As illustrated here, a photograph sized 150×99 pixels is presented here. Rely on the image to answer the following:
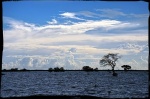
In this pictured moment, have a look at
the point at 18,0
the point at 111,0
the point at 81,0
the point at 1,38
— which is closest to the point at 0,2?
the point at 18,0

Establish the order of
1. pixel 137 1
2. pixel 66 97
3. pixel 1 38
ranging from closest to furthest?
pixel 1 38 → pixel 137 1 → pixel 66 97

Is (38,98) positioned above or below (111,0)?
below

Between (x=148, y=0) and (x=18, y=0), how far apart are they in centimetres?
306

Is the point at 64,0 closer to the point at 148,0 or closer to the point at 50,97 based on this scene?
the point at 148,0

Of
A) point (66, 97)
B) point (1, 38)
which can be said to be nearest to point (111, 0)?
point (1, 38)

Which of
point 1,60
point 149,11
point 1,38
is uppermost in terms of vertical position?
point 149,11

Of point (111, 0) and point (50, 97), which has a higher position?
point (111, 0)

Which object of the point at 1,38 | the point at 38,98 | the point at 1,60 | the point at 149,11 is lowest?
the point at 38,98

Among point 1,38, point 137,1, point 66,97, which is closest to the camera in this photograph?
point 1,38

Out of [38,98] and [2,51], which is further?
[38,98]

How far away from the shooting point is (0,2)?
7191 millimetres

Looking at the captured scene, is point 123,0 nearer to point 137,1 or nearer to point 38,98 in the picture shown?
point 137,1

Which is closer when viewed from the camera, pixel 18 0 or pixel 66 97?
pixel 18 0

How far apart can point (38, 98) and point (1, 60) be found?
2922mm
